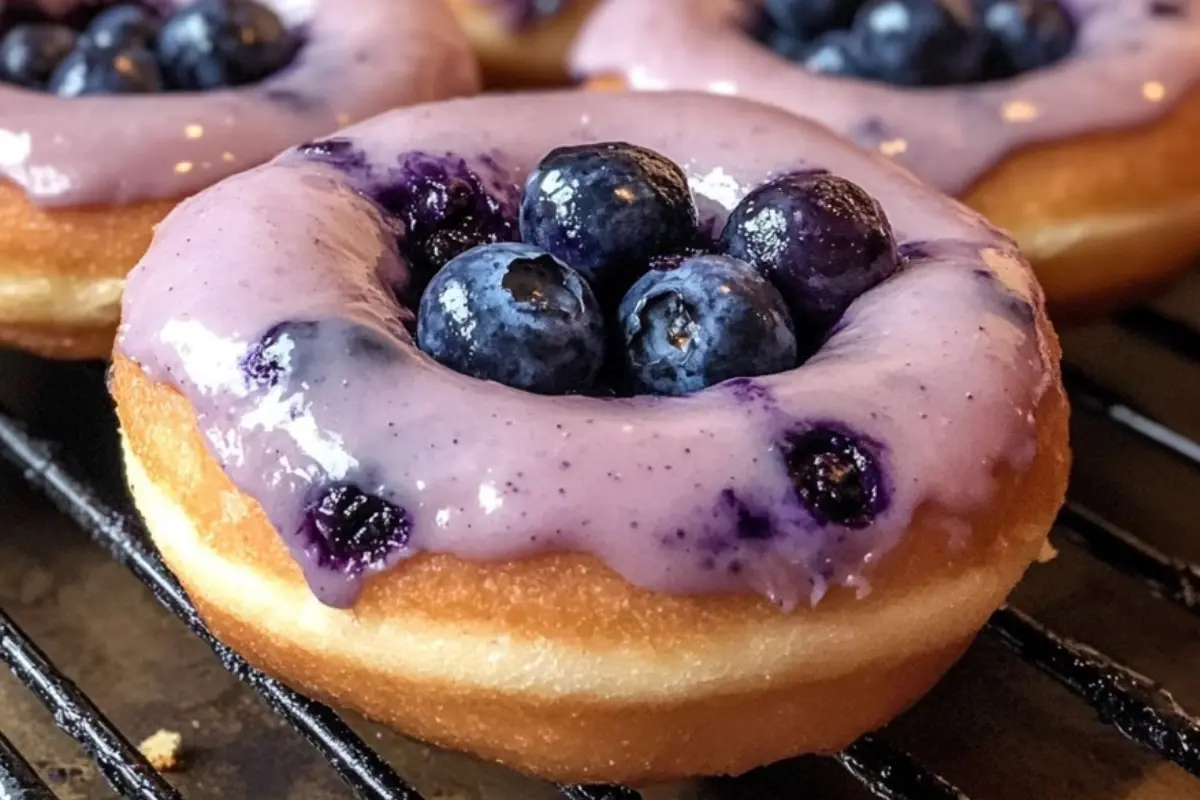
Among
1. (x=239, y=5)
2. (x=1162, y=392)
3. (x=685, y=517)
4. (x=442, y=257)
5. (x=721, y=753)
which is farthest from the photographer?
(x=1162, y=392)

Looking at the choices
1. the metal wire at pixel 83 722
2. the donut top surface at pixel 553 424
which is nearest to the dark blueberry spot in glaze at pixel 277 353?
the donut top surface at pixel 553 424

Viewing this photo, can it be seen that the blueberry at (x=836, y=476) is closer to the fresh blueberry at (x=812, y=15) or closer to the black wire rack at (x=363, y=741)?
the black wire rack at (x=363, y=741)

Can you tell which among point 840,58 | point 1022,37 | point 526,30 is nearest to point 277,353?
point 840,58

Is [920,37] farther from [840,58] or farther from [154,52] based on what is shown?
[154,52]

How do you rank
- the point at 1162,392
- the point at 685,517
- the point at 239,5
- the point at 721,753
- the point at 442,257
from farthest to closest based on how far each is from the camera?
1. the point at 1162,392
2. the point at 239,5
3. the point at 442,257
4. the point at 721,753
5. the point at 685,517

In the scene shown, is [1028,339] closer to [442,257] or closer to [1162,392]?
[442,257]

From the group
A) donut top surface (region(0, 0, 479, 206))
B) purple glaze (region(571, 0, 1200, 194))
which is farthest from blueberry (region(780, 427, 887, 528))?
donut top surface (region(0, 0, 479, 206))

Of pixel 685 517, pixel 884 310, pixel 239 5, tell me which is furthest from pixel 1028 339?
pixel 239 5
